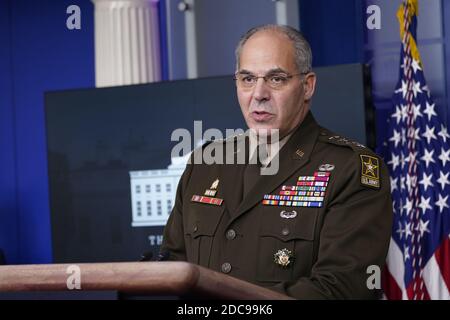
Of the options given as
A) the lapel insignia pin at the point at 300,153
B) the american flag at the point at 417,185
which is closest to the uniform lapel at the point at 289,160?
the lapel insignia pin at the point at 300,153

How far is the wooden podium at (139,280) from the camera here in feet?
3.56

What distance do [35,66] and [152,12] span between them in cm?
124

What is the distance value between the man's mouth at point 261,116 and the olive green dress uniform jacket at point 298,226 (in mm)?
105

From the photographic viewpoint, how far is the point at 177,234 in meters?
2.07

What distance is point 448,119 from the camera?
410 centimetres

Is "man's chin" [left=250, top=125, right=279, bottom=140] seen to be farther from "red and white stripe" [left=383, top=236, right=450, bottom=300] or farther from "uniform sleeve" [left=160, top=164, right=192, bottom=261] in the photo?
"red and white stripe" [left=383, top=236, right=450, bottom=300]

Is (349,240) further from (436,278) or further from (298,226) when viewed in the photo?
(436,278)

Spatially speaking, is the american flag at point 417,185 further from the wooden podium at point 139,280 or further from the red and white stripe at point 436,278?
the wooden podium at point 139,280

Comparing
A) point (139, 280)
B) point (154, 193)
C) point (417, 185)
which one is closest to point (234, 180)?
point (139, 280)

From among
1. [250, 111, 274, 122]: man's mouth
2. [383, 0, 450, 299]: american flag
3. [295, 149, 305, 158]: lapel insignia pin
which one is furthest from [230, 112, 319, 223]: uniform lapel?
[383, 0, 450, 299]: american flag
